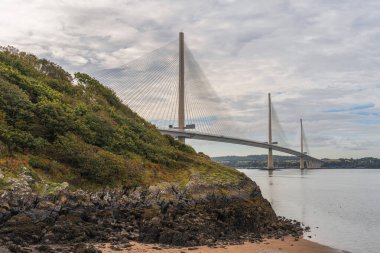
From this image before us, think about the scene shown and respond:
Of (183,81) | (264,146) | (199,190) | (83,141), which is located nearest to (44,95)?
(83,141)

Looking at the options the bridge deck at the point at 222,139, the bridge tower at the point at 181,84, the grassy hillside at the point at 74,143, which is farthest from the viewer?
the bridge deck at the point at 222,139

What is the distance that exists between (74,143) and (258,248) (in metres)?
13.3

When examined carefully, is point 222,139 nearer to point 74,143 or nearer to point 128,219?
point 74,143

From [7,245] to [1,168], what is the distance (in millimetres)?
6382

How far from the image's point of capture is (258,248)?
18.7 m

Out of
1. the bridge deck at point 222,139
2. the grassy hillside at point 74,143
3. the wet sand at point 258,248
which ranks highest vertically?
the bridge deck at point 222,139

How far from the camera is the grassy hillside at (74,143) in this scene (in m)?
22.8

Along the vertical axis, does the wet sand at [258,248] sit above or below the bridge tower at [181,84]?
below

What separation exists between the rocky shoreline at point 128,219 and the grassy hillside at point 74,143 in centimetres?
167

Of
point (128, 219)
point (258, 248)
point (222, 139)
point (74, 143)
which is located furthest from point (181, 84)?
point (258, 248)

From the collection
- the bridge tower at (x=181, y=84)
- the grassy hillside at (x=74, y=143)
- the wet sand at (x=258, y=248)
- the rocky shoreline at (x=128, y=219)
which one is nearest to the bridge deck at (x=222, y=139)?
the bridge tower at (x=181, y=84)

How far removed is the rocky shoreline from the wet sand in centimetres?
60

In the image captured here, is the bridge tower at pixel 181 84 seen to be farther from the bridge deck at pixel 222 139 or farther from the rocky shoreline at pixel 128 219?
the rocky shoreline at pixel 128 219

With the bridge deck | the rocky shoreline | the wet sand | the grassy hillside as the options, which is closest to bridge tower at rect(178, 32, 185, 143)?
the bridge deck
